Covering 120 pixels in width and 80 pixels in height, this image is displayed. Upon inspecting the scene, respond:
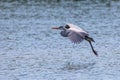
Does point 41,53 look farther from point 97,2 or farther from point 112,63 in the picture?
point 97,2

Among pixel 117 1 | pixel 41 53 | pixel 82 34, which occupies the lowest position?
pixel 117 1

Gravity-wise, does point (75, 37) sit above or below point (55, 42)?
above

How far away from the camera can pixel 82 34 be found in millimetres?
11703

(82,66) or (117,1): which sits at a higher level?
(82,66)

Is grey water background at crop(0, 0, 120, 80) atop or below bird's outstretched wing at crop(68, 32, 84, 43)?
below

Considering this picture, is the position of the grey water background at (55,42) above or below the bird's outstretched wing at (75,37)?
below

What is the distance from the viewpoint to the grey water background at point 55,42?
13383 mm

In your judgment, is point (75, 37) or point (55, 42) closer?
point (75, 37)

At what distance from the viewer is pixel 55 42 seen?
57.1 ft

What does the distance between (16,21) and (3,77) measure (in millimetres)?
9300

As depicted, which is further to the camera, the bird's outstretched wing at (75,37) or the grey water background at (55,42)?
the grey water background at (55,42)

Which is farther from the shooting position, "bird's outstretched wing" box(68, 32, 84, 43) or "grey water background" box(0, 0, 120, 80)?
"grey water background" box(0, 0, 120, 80)

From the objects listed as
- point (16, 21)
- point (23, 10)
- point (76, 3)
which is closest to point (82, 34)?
point (16, 21)

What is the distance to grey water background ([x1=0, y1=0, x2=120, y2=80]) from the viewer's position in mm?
13383
